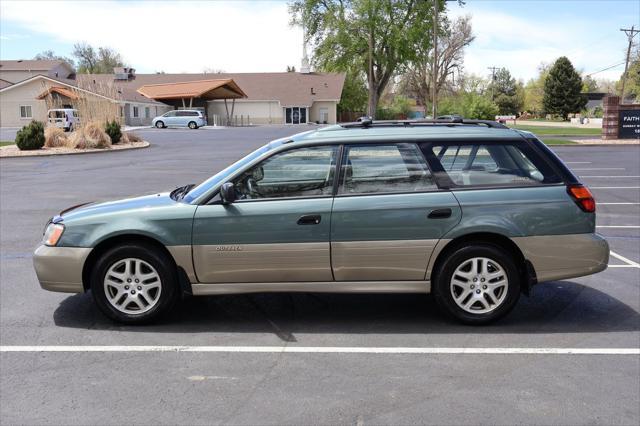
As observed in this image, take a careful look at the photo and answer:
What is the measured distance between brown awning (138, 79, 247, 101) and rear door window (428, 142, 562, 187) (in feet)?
179

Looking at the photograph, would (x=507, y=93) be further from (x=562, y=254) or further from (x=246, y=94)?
(x=562, y=254)

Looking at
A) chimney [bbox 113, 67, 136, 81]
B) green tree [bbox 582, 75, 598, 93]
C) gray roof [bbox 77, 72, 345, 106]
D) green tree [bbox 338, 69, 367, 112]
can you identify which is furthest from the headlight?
green tree [bbox 582, 75, 598, 93]

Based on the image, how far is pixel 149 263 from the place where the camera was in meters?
5.07

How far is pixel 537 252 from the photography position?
200 inches

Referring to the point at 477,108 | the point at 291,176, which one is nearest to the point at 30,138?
the point at 291,176

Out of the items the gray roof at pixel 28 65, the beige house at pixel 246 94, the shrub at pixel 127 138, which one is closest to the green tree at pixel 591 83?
the beige house at pixel 246 94

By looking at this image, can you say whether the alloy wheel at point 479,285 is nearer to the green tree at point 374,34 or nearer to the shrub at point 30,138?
the shrub at point 30,138

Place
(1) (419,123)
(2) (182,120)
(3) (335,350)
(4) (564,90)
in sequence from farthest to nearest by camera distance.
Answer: (4) (564,90) < (2) (182,120) < (1) (419,123) < (3) (335,350)

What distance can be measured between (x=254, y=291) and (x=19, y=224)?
21.6ft

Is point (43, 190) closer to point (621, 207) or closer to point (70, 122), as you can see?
point (621, 207)

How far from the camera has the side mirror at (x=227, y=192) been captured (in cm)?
499

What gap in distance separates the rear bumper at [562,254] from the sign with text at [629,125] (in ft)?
106

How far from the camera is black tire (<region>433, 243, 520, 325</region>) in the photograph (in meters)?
5.04

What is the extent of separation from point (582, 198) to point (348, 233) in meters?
2.02
